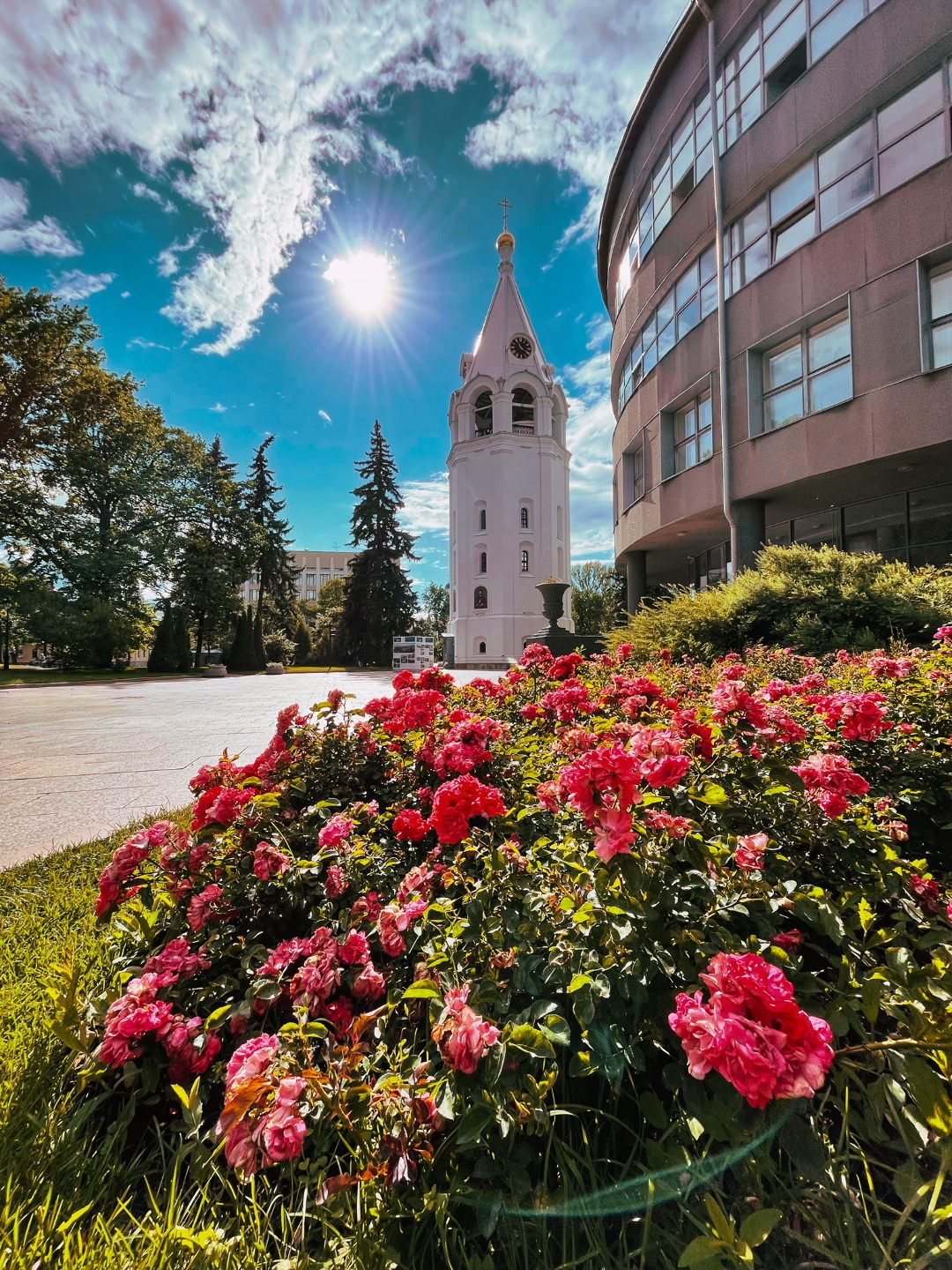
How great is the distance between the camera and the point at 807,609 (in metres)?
7.12

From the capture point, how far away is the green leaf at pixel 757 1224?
0.80 m

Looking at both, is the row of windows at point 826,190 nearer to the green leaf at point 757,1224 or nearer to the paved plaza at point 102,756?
the paved plaza at point 102,756

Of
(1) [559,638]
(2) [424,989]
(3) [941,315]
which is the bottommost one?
(2) [424,989]

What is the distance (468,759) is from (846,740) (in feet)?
5.43

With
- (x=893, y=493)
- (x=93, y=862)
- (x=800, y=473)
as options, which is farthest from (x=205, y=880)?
(x=893, y=493)

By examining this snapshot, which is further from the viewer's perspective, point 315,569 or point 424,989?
point 315,569

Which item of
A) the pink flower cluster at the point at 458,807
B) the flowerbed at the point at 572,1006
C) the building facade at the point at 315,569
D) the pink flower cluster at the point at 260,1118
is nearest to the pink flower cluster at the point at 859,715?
the flowerbed at the point at 572,1006

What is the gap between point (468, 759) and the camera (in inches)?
76.8

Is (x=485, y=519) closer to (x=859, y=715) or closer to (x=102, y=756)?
(x=102, y=756)

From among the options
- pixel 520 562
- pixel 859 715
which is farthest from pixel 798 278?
pixel 520 562

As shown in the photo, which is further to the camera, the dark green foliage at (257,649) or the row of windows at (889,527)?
the dark green foliage at (257,649)

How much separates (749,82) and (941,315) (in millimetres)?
7242

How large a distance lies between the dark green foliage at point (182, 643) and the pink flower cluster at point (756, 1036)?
2936 cm

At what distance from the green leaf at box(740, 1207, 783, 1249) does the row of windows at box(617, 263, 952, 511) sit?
37.7ft
